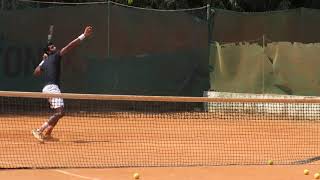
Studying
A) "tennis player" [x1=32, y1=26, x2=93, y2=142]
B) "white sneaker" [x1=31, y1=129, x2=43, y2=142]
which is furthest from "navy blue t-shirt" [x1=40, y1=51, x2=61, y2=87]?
"white sneaker" [x1=31, y1=129, x2=43, y2=142]

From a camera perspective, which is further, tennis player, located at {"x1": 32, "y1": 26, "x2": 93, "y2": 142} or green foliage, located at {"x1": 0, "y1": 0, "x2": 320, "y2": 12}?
green foliage, located at {"x1": 0, "y1": 0, "x2": 320, "y2": 12}

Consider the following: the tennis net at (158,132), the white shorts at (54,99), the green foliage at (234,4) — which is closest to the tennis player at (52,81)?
the white shorts at (54,99)

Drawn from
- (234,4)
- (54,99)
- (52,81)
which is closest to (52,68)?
(52,81)

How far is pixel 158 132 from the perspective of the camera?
38.7ft

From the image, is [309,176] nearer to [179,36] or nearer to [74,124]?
[74,124]

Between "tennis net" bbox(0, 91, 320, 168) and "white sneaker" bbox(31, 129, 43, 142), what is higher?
"white sneaker" bbox(31, 129, 43, 142)

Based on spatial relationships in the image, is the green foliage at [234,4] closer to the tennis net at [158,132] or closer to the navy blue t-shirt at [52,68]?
the tennis net at [158,132]

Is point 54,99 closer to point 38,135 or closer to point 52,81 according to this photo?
point 52,81

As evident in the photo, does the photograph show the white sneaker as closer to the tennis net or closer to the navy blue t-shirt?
the tennis net

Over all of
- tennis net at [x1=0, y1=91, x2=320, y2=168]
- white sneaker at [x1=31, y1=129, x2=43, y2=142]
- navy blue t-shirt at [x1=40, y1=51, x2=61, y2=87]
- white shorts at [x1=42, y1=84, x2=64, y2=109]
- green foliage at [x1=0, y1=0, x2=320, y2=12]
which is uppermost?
green foliage at [x1=0, y1=0, x2=320, y2=12]

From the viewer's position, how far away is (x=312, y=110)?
48.1 ft

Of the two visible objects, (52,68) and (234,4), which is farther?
(234,4)

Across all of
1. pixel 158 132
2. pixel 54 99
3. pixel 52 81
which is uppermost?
pixel 52 81

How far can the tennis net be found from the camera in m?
8.59
